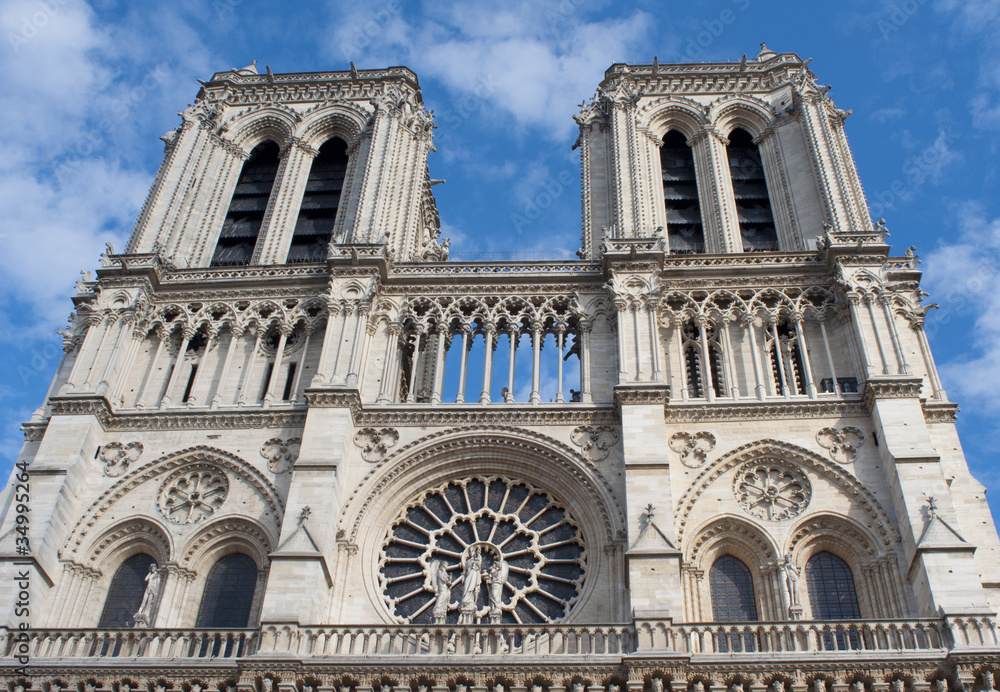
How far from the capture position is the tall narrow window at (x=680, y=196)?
2933 cm

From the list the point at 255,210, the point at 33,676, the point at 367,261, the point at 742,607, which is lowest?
the point at 33,676

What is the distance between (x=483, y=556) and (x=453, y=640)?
3294 mm

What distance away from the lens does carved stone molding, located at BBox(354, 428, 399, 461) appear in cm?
2280

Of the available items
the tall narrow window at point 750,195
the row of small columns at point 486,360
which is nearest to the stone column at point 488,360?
the row of small columns at point 486,360

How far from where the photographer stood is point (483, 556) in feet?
71.6

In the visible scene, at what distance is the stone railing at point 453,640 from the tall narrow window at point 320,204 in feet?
40.8

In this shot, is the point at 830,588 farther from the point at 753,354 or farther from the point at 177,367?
the point at 177,367

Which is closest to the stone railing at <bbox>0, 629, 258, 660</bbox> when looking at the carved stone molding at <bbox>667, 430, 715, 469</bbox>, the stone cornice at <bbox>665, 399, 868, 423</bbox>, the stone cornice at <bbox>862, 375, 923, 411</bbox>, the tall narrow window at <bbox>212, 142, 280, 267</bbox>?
the carved stone molding at <bbox>667, 430, 715, 469</bbox>

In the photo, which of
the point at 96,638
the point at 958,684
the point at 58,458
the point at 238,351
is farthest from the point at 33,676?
the point at 958,684

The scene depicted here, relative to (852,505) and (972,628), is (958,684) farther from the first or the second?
(852,505)

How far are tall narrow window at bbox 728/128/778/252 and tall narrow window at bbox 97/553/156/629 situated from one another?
16.2 m

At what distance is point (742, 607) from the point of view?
20578mm

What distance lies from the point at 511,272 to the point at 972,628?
42.0 feet

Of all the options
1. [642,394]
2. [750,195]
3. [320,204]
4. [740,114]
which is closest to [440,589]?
[642,394]
